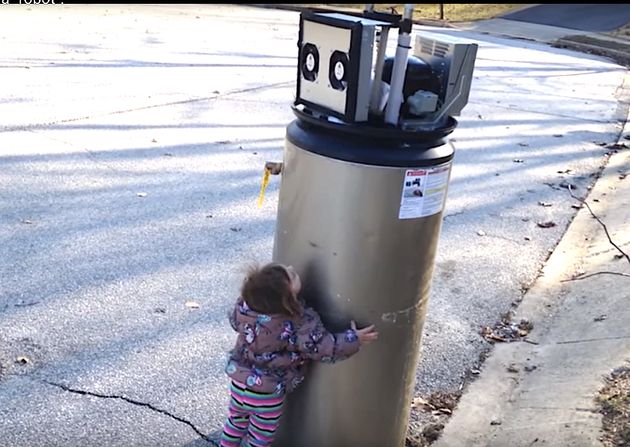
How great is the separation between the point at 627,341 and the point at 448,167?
1.84 m

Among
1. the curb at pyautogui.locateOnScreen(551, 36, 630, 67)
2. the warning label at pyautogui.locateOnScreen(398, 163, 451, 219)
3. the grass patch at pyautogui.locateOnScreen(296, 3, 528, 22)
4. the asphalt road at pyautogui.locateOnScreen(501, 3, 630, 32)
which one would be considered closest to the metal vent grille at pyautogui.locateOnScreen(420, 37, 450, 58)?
the warning label at pyautogui.locateOnScreen(398, 163, 451, 219)

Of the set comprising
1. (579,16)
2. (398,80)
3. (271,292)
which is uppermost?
(398,80)

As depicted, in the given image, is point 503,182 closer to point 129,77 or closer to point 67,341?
point 67,341

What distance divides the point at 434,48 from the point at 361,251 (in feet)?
2.55

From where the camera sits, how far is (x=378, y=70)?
240cm

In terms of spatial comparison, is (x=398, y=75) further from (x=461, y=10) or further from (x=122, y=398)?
(x=461, y=10)

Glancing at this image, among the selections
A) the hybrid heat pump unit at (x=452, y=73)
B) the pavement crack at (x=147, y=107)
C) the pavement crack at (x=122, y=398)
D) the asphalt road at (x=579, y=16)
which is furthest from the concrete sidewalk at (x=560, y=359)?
the asphalt road at (x=579, y=16)

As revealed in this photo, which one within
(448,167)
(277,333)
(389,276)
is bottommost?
(277,333)

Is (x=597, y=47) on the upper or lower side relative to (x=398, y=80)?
lower

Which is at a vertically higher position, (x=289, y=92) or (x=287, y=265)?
(x=287, y=265)

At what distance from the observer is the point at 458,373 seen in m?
3.83

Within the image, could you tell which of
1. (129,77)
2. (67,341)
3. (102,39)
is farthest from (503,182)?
(102,39)

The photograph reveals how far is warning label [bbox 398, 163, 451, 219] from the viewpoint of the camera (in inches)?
95.2

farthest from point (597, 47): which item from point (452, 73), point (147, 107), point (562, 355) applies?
point (452, 73)
